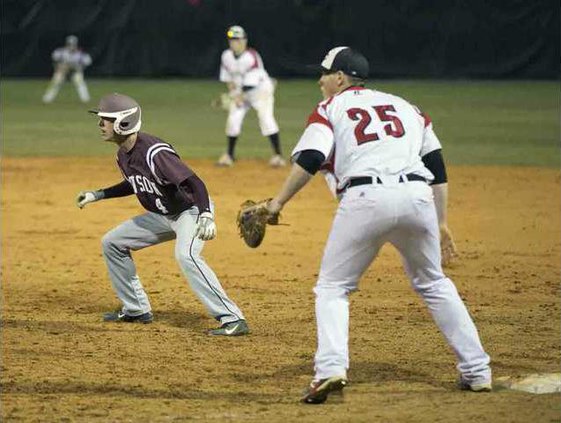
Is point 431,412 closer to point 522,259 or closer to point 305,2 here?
point 522,259

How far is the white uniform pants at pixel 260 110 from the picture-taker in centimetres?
1788

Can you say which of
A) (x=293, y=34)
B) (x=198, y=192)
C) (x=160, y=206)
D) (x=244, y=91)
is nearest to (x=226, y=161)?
(x=244, y=91)

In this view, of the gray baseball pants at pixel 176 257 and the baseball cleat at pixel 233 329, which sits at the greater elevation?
the gray baseball pants at pixel 176 257

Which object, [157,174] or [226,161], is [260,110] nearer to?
[226,161]

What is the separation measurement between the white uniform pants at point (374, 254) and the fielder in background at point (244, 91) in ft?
37.7

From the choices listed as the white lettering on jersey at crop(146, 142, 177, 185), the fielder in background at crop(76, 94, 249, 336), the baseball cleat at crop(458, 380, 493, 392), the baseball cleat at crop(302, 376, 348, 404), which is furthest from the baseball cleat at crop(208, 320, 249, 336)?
the baseball cleat at crop(458, 380, 493, 392)

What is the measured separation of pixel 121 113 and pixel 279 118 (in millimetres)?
16959

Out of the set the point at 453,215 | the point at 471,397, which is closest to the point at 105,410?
the point at 471,397

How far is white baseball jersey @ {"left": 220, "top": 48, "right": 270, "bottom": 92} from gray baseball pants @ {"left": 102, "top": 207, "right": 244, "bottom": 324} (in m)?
9.88

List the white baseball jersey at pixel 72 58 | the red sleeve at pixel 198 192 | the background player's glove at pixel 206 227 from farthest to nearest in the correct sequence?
the white baseball jersey at pixel 72 58
the red sleeve at pixel 198 192
the background player's glove at pixel 206 227

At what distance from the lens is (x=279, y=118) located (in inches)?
979

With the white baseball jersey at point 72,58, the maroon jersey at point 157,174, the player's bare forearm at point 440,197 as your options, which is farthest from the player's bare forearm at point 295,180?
the white baseball jersey at point 72,58

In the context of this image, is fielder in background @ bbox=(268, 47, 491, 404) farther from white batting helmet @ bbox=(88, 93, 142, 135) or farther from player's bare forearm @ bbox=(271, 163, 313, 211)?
white batting helmet @ bbox=(88, 93, 142, 135)

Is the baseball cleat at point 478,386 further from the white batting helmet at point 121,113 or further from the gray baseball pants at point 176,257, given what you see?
the white batting helmet at point 121,113
